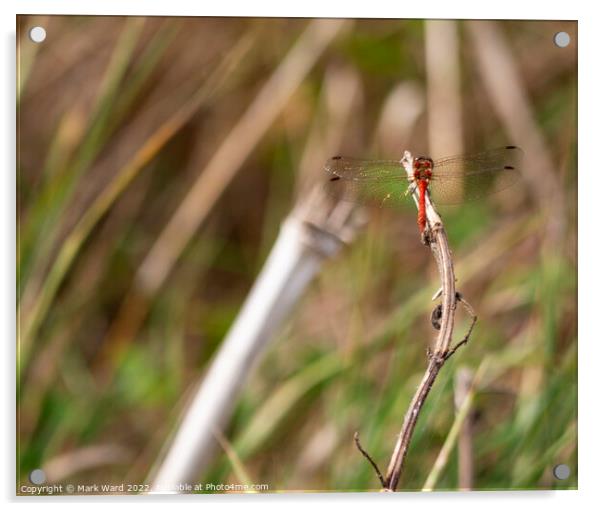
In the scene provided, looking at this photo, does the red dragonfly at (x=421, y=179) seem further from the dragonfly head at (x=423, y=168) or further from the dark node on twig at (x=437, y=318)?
the dark node on twig at (x=437, y=318)

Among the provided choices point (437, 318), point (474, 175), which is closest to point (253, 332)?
point (437, 318)

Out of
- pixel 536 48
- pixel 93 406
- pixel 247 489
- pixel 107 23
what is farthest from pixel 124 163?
pixel 536 48

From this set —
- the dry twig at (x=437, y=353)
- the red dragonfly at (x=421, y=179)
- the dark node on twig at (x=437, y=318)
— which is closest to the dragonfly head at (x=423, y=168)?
the red dragonfly at (x=421, y=179)

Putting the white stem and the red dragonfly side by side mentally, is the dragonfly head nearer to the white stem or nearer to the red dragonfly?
the red dragonfly

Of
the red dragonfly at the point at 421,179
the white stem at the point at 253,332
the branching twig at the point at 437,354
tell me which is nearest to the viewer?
the branching twig at the point at 437,354

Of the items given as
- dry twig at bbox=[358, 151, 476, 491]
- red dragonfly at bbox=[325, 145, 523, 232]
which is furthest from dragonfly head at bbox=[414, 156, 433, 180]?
dry twig at bbox=[358, 151, 476, 491]
